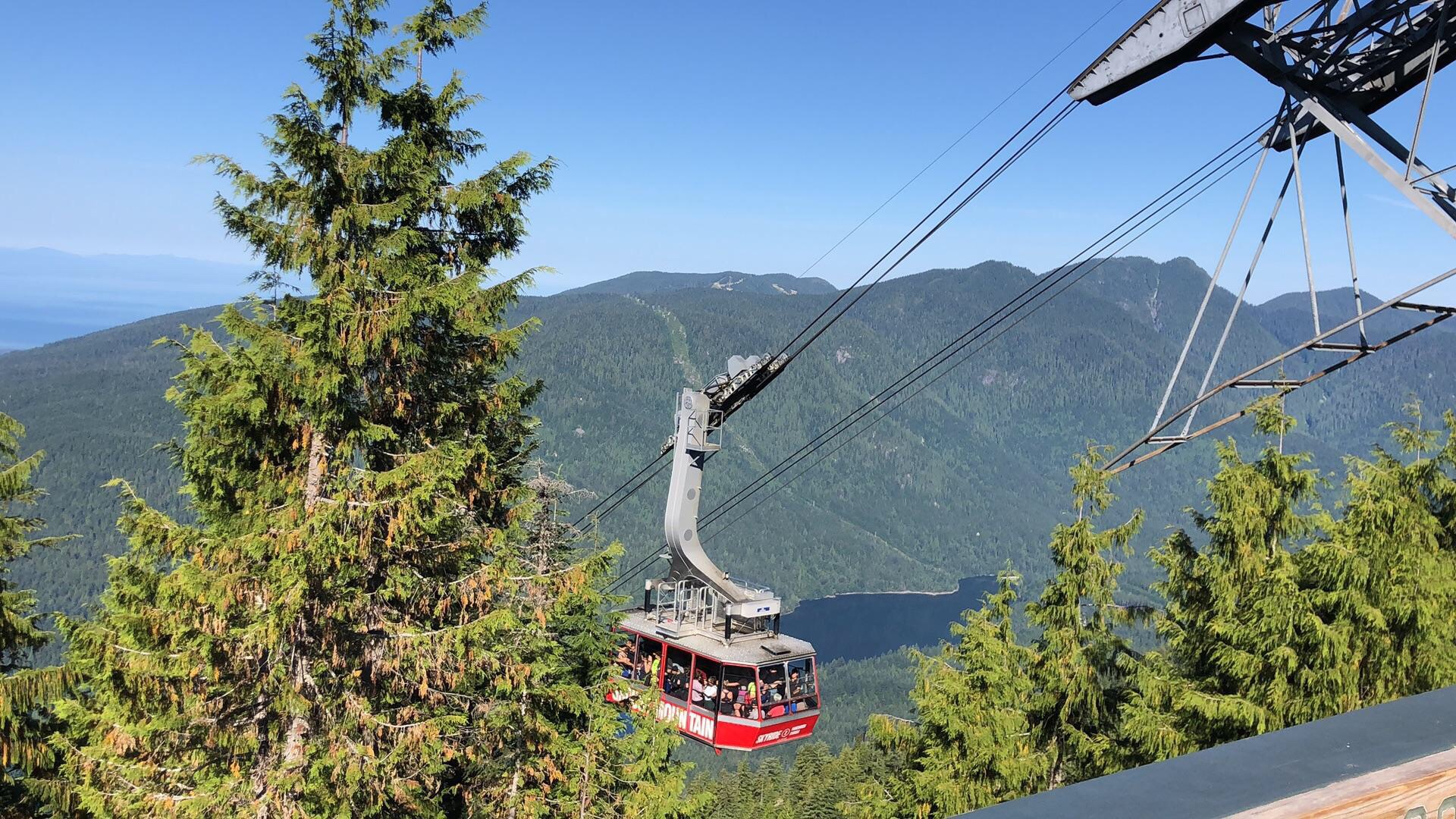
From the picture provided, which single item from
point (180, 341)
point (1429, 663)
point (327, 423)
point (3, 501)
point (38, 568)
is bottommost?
point (38, 568)

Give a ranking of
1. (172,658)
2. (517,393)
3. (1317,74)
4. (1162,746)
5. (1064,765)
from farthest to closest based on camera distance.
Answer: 1. (1064,765)
2. (1162,746)
3. (517,393)
4. (172,658)
5. (1317,74)

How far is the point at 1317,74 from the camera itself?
7207mm

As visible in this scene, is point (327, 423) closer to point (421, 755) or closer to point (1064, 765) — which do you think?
point (421, 755)

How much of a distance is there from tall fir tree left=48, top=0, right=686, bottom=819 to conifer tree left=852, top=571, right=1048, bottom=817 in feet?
23.0

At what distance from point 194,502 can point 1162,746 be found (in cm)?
1180

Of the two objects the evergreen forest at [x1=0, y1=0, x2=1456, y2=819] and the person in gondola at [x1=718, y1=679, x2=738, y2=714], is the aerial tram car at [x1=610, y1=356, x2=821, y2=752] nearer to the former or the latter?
the person in gondola at [x1=718, y1=679, x2=738, y2=714]

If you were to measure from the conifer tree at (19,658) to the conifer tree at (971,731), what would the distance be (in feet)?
36.2

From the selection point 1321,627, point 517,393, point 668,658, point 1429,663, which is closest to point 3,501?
point 517,393

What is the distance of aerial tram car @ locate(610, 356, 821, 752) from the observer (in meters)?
17.2

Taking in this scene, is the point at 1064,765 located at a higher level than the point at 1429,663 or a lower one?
lower

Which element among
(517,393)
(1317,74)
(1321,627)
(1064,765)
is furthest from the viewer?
(1064,765)

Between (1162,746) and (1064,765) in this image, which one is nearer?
(1162,746)

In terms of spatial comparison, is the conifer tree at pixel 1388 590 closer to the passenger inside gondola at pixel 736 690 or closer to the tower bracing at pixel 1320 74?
the tower bracing at pixel 1320 74

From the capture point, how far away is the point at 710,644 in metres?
17.5
